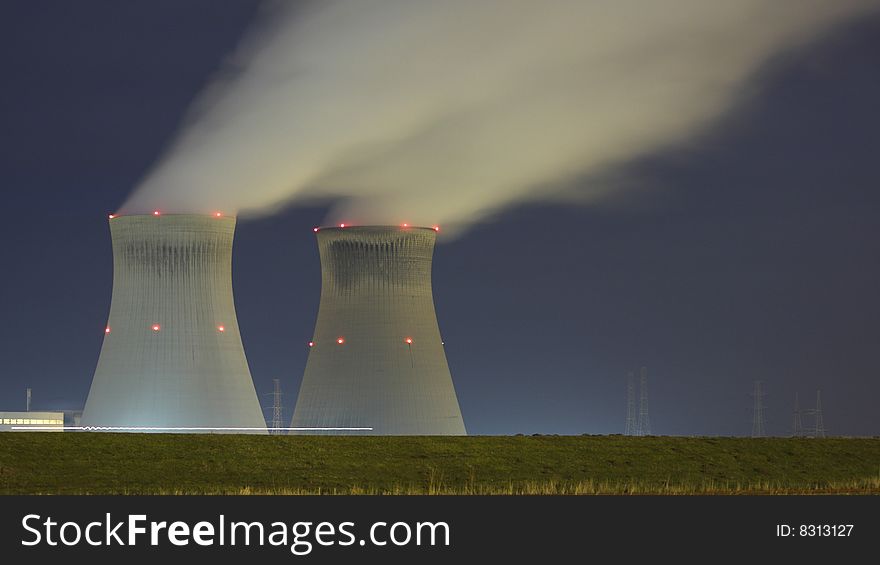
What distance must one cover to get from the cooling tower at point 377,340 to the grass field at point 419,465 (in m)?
17.5

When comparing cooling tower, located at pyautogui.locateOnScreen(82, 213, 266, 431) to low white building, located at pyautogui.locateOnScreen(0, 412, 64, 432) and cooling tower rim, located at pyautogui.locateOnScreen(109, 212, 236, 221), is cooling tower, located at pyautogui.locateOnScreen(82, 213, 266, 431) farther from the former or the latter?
low white building, located at pyautogui.locateOnScreen(0, 412, 64, 432)

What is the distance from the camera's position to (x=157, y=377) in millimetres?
47938

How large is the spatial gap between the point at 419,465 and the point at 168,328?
1814 cm

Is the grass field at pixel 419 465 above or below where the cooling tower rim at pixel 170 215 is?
below

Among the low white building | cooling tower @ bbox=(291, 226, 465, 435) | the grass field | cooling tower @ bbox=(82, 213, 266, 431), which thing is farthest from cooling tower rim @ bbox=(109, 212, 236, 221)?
the grass field

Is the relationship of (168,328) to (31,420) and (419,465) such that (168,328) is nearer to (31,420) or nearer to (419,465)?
(31,420)

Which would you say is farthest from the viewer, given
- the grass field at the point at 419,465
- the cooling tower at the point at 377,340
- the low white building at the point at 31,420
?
the low white building at the point at 31,420

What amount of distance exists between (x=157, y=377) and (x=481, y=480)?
19.7 metres

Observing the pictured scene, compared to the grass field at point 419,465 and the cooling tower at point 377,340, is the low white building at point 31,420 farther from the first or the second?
the grass field at point 419,465

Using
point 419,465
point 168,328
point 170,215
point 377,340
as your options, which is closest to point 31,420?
point 168,328

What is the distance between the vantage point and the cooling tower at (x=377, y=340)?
50.9 meters

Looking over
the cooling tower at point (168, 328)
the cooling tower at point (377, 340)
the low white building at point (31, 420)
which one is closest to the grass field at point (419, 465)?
the cooling tower at point (168, 328)

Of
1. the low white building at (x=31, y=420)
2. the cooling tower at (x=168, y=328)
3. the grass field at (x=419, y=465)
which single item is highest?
the cooling tower at (x=168, y=328)
